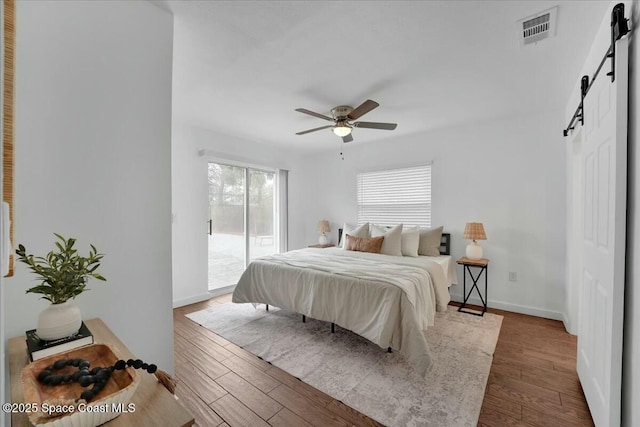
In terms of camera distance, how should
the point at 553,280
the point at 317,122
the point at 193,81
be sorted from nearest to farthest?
the point at 193,81 < the point at 553,280 < the point at 317,122

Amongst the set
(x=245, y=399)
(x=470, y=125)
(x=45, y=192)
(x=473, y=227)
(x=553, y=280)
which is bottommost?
(x=245, y=399)

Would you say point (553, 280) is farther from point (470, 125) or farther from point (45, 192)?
point (45, 192)

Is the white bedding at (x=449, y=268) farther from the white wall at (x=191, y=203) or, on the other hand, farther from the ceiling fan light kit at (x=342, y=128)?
the white wall at (x=191, y=203)

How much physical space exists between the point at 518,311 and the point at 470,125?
8.24 feet

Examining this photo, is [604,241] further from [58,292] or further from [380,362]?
[58,292]

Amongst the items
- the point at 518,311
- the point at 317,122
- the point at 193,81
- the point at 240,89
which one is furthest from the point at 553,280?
the point at 193,81

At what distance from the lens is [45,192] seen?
1.41 meters

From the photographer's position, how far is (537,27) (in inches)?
74.4

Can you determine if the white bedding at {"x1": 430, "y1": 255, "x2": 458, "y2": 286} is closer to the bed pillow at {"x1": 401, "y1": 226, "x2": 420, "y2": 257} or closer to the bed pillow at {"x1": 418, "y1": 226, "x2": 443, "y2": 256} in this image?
the bed pillow at {"x1": 418, "y1": 226, "x2": 443, "y2": 256}

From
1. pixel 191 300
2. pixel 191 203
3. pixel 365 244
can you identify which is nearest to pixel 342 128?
pixel 365 244

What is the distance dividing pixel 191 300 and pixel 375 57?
373cm

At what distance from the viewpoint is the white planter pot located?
3.73 feet

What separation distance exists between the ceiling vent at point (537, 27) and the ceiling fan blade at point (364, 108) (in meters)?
1.08

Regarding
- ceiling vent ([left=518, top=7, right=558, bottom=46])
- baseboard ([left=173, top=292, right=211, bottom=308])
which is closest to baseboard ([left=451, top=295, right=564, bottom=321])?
ceiling vent ([left=518, top=7, right=558, bottom=46])
